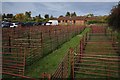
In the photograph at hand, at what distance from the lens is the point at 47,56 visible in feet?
46.4

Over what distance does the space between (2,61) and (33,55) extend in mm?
2051

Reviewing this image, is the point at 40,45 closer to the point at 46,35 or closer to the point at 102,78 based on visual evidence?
the point at 102,78

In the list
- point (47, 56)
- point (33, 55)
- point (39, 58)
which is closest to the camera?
point (33, 55)

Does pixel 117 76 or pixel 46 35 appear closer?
pixel 117 76

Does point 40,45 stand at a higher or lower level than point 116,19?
lower

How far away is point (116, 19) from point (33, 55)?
498 cm

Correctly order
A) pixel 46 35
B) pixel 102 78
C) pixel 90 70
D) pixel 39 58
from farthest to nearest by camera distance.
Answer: pixel 46 35
pixel 39 58
pixel 90 70
pixel 102 78

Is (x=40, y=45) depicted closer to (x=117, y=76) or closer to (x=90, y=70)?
(x=90, y=70)

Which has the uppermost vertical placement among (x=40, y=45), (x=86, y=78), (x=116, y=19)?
(x=116, y=19)

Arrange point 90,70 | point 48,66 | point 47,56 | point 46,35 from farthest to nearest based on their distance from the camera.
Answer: point 46,35 → point 47,56 → point 48,66 → point 90,70

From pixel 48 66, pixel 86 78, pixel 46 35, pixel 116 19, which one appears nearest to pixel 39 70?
pixel 48 66

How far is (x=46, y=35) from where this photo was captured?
21.5 metres

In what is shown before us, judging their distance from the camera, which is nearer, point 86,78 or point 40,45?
point 86,78

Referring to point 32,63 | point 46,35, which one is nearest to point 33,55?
point 32,63
